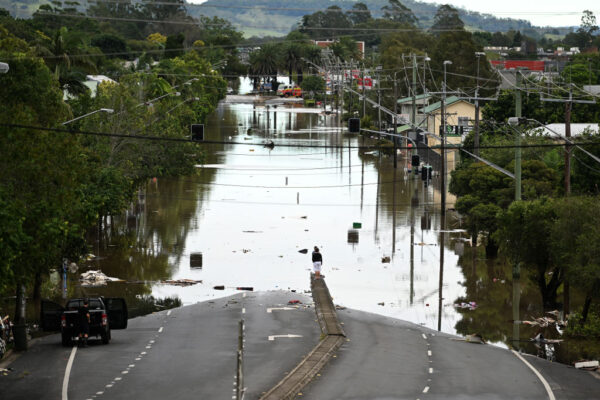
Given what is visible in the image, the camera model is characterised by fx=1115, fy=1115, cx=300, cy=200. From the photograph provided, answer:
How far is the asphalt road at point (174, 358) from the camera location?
96.6 ft

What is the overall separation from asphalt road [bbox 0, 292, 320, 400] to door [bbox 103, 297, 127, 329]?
541 millimetres

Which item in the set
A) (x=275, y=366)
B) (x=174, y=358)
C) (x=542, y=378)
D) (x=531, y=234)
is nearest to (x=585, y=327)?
(x=531, y=234)

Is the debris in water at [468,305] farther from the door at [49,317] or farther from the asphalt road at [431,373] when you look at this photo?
the door at [49,317]

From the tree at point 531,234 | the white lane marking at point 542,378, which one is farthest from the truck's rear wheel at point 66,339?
the tree at point 531,234

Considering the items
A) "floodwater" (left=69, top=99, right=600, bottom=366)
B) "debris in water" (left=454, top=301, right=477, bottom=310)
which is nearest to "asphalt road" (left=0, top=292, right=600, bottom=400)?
"floodwater" (left=69, top=99, right=600, bottom=366)

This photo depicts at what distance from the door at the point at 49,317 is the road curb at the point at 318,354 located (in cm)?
871

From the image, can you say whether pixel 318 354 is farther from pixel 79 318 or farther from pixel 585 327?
pixel 585 327

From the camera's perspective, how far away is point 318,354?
33.3m

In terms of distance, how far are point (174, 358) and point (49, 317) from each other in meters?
5.20

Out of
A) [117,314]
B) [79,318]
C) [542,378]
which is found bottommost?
[542,378]

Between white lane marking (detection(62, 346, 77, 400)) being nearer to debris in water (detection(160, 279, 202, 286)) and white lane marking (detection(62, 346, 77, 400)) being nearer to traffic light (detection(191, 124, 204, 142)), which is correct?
traffic light (detection(191, 124, 204, 142))

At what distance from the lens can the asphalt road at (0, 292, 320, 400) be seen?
1159 inches

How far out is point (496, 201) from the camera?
183 ft

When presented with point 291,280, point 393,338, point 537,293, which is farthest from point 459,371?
point 291,280
